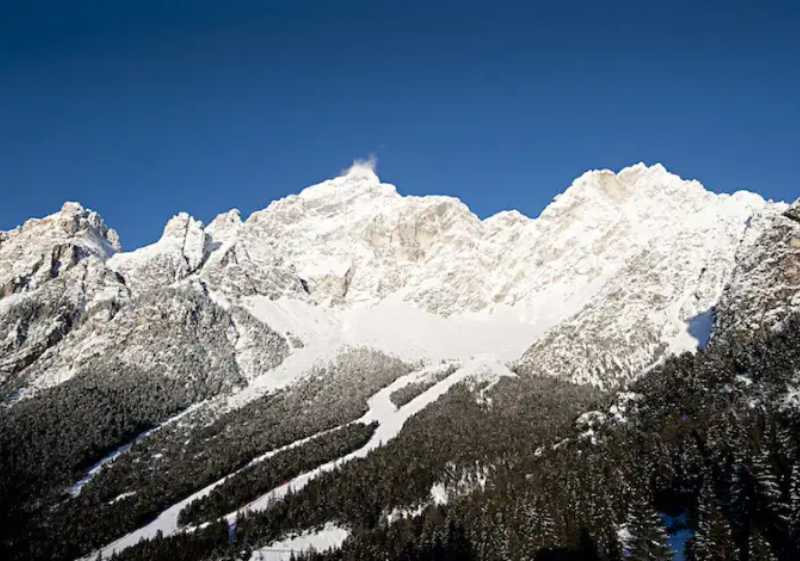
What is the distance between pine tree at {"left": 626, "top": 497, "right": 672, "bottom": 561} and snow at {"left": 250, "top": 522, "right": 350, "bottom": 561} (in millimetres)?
103520

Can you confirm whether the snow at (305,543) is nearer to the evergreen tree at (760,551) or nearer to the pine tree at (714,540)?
the pine tree at (714,540)

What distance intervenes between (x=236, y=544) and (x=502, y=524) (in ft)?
272

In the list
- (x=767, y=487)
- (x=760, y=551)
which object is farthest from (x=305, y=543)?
(x=760, y=551)

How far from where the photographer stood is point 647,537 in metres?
81.9

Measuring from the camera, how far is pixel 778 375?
504ft

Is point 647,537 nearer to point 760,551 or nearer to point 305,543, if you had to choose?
point 760,551

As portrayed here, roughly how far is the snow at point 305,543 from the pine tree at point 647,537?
104 meters

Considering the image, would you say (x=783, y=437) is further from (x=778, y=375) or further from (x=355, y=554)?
(x=355, y=554)

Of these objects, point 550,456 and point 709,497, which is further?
point 550,456

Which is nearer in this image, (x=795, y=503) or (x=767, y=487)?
(x=795, y=503)

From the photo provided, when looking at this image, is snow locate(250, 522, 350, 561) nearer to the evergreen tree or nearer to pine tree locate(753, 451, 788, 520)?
pine tree locate(753, 451, 788, 520)

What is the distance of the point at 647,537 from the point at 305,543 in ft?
398

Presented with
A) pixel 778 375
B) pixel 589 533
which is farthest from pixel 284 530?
pixel 778 375

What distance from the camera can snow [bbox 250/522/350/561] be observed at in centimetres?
17188
